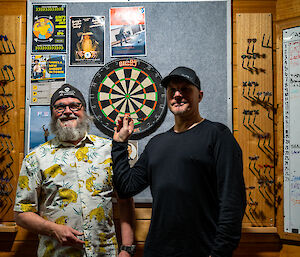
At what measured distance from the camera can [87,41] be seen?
2.48m

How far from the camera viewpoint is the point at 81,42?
8.16ft

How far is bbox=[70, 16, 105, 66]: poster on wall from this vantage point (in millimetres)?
2479

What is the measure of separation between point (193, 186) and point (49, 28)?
5.73 ft

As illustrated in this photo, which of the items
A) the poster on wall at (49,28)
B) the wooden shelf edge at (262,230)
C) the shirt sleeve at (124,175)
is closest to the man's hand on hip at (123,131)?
the shirt sleeve at (124,175)

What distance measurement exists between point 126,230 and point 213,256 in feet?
2.22

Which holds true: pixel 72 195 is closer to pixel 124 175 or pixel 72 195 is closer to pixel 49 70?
pixel 124 175

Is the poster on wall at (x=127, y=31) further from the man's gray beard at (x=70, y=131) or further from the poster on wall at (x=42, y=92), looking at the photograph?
the man's gray beard at (x=70, y=131)

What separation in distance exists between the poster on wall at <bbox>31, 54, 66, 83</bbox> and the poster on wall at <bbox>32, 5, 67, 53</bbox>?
7 cm

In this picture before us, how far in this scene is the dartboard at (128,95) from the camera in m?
2.44

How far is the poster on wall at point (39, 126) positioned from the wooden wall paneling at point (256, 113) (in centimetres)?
151

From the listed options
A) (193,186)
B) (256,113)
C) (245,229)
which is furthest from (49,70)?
(245,229)

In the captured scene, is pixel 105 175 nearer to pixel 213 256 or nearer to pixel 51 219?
pixel 51 219

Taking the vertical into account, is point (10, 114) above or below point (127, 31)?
below

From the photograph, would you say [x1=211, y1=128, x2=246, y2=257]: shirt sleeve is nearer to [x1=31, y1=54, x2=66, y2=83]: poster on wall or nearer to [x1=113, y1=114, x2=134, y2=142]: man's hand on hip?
[x1=113, y1=114, x2=134, y2=142]: man's hand on hip
